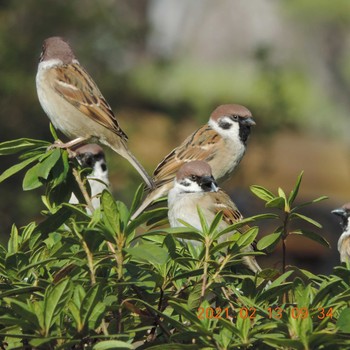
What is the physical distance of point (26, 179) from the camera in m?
2.32

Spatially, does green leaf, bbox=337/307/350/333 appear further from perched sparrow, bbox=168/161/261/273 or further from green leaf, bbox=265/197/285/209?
perched sparrow, bbox=168/161/261/273

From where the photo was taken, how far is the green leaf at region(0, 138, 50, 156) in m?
2.26

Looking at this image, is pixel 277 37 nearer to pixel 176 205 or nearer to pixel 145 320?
pixel 176 205

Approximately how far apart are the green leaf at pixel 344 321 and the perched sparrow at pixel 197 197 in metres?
1.83

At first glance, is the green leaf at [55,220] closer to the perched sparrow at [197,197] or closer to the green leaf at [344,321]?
the green leaf at [344,321]

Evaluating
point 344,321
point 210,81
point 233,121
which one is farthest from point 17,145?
point 210,81

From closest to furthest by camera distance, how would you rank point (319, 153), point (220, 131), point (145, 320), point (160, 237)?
point (145, 320)
point (160, 237)
point (220, 131)
point (319, 153)

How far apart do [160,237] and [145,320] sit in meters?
0.29

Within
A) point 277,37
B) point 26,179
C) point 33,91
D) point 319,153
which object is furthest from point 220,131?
point 277,37

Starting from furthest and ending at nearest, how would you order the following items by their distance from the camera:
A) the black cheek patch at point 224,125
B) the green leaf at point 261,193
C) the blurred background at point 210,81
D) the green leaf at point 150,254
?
the blurred background at point 210,81 < the black cheek patch at point 224,125 < the green leaf at point 261,193 < the green leaf at point 150,254

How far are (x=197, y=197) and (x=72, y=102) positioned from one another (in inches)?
35.5

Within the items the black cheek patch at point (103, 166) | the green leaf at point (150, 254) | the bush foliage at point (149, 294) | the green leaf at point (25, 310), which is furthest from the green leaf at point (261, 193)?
the black cheek patch at point (103, 166)

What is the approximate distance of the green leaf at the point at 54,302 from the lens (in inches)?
68.3

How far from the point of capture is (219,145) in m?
4.86
